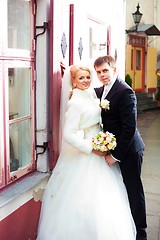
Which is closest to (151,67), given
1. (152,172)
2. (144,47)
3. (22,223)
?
(144,47)

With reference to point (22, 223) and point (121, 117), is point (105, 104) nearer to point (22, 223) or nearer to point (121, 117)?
point (121, 117)

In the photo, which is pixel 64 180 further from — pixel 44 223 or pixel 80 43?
pixel 80 43

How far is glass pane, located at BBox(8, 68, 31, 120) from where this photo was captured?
312 centimetres

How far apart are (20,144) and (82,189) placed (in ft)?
2.12

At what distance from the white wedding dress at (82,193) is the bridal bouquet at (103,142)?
6 centimetres

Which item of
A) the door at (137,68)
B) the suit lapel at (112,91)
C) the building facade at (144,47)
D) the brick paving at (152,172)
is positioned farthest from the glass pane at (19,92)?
the door at (137,68)

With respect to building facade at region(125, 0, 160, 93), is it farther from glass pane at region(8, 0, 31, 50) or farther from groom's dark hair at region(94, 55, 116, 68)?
glass pane at region(8, 0, 31, 50)

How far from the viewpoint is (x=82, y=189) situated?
125 inches

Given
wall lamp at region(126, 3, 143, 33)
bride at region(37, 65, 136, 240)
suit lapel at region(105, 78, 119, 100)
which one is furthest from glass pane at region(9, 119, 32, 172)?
wall lamp at region(126, 3, 143, 33)

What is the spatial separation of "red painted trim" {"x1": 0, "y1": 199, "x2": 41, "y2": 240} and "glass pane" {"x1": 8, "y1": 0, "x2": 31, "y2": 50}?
1.28 meters

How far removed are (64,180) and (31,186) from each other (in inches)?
10.5

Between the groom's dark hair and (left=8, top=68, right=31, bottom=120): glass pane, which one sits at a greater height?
the groom's dark hair

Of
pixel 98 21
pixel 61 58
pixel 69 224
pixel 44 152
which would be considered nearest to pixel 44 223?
pixel 69 224

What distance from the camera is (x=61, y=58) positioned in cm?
361
